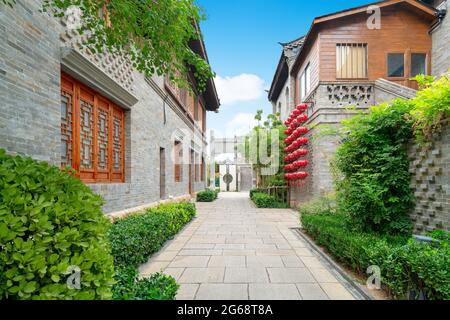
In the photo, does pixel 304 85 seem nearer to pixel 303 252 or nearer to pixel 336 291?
pixel 303 252

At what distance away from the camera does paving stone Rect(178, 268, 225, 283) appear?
11.1ft

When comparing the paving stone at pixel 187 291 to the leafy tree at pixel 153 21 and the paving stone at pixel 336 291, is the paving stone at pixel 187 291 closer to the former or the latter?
the paving stone at pixel 336 291

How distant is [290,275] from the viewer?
3588 mm

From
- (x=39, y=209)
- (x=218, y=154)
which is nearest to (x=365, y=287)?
(x=39, y=209)

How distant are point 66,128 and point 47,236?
123 inches

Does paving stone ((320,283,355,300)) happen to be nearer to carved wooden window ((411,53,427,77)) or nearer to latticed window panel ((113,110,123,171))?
latticed window panel ((113,110,123,171))

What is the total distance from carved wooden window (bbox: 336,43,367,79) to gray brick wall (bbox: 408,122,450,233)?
5461mm

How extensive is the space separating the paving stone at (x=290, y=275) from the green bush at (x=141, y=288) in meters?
1.65

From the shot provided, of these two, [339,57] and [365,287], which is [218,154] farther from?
[365,287]

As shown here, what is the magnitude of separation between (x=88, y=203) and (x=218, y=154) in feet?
88.1

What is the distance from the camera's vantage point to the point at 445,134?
3.35 metres

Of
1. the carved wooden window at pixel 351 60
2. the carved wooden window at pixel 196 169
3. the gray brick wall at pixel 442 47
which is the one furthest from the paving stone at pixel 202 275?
the carved wooden window at pixel 196 169
